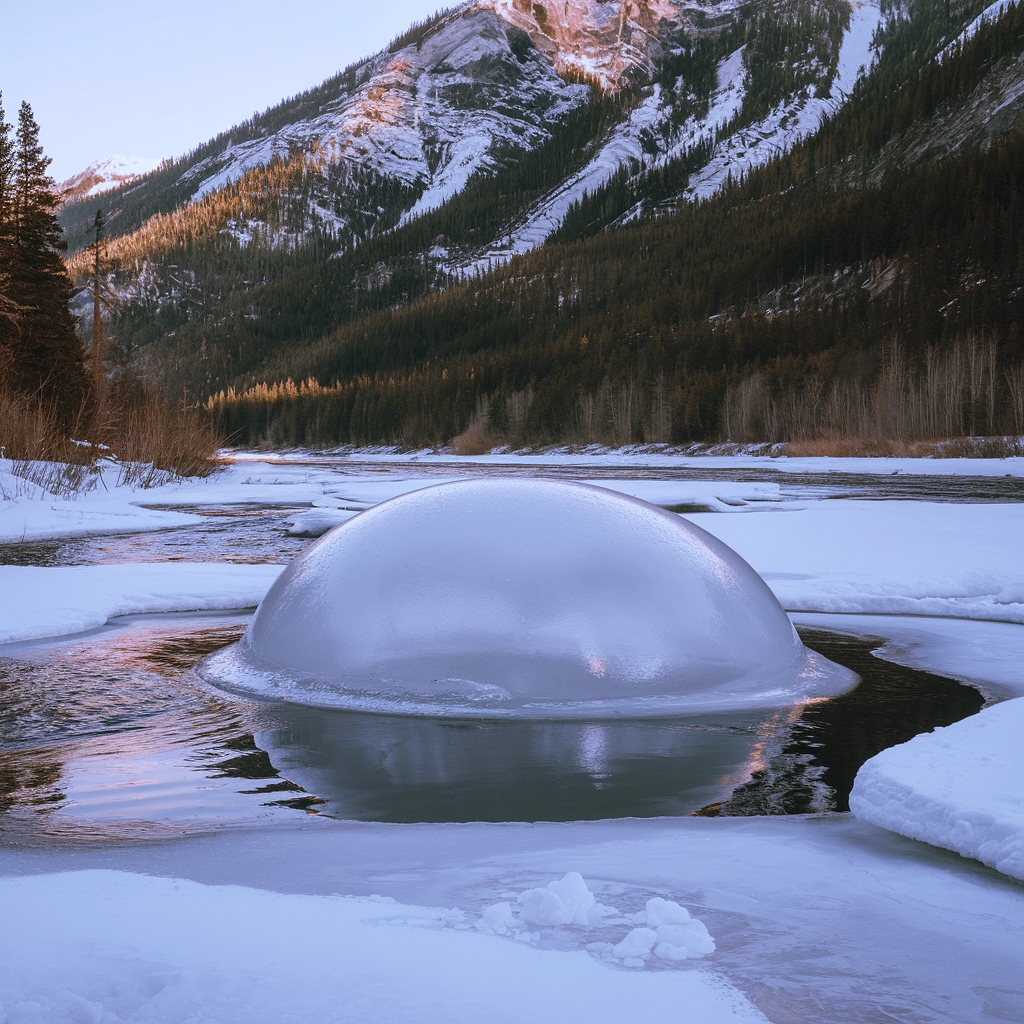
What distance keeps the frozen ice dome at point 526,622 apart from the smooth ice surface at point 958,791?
116 cm

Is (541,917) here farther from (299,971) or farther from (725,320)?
(725,320)

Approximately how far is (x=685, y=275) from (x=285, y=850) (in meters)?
107

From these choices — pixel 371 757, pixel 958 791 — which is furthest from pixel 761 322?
pixel 958 791

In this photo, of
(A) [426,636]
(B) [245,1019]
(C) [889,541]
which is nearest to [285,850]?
(B) [245,1019]

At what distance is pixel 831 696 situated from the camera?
181 inches

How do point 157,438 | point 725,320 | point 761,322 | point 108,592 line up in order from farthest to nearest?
point 725,320 < point 761,322 < point 157,438 < point 108,592

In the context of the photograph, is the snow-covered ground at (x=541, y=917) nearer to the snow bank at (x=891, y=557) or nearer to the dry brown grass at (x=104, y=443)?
the snow bank at (x=891, y=557)

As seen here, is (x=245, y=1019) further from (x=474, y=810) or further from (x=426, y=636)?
(x=426, y=636)

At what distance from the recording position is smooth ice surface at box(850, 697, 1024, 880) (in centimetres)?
257

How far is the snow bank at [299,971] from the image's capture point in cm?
173

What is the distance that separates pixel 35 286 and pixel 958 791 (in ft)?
112

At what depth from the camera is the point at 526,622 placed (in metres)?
4.24

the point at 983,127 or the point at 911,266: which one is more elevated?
the point at 983,127

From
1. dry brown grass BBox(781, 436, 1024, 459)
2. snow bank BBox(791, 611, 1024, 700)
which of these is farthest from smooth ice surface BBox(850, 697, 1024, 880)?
dry brown grass BBox(781, 436, 1024, 459)
